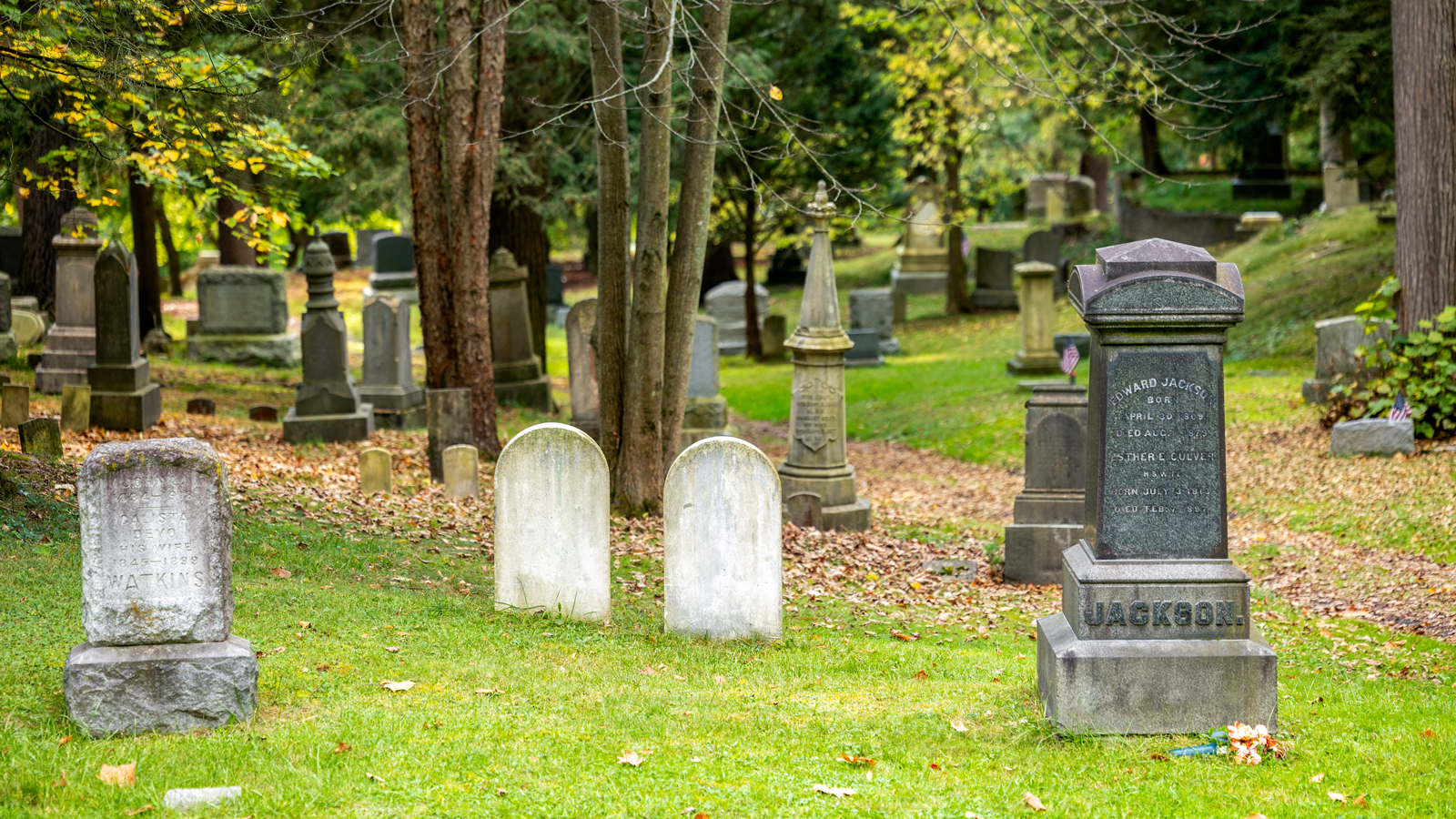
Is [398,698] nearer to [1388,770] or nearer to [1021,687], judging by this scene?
[1021,687]

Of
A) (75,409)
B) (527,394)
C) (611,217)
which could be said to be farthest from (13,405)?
(527,394)

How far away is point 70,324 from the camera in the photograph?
51.5 feet

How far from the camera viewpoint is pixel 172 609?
524 centimetres

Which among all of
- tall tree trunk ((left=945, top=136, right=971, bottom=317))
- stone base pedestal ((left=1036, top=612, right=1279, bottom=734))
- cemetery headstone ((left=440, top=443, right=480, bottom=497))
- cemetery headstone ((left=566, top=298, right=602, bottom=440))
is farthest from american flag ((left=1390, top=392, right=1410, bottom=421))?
tall tree trunk ((left=945, top=136, right=971, bottom=317))

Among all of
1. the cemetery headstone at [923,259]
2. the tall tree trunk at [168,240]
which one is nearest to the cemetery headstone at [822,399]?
the tall tree trunk at [168,240]

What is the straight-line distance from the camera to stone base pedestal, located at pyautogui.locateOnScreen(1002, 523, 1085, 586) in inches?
398

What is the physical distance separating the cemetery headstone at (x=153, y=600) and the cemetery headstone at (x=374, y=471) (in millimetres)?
5535

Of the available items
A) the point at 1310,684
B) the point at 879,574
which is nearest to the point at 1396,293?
the point at 879,574

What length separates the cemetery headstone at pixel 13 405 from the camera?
11.9 meters

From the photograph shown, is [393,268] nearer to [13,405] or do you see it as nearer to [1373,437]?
[13,405]

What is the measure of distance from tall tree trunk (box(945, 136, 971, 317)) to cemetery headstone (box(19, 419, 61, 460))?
64.3 feet

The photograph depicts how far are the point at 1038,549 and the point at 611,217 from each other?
176 inches

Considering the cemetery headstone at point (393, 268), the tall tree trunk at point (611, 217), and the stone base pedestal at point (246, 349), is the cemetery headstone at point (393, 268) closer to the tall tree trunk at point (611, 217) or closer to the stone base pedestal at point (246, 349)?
the stone base pedestal at point (246, 349)

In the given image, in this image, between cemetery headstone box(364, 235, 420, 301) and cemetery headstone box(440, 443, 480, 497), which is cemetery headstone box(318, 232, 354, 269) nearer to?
cemetery headstone box(364, 235, 420, 301)
